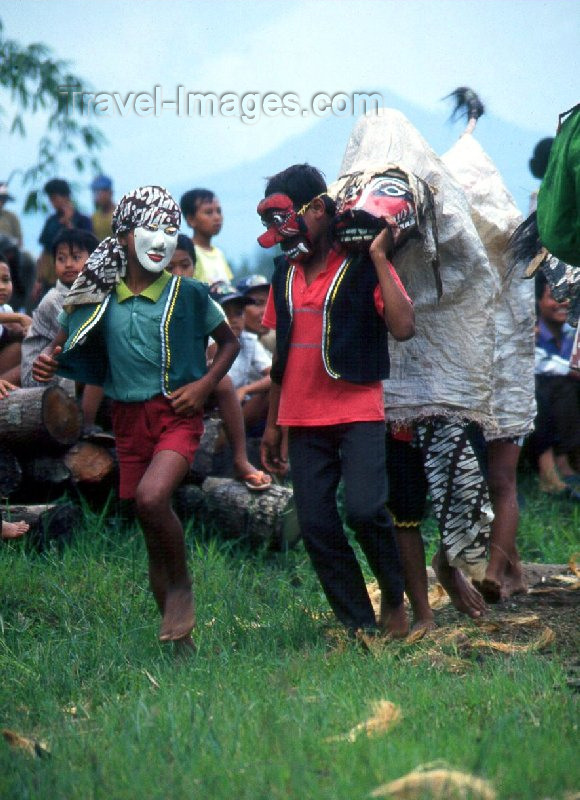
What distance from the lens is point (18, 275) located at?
33.7 feet

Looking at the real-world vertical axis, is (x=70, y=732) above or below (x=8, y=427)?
below

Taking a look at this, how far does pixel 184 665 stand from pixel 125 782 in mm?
1331

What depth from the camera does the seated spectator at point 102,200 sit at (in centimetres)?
1115

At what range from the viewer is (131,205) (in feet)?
17.1

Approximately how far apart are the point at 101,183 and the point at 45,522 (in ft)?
18.2

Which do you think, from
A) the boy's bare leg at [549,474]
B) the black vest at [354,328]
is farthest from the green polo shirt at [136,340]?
the boy's bare leg at [549,474]

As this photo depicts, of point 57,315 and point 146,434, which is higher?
point 57,315

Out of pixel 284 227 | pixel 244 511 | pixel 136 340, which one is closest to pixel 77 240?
pixel 244 511

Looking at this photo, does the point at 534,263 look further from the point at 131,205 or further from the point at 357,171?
the point at 131,205

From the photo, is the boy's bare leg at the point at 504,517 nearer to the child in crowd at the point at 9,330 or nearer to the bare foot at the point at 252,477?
the bare foot at the point at 252,477

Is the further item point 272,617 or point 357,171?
point 272,617

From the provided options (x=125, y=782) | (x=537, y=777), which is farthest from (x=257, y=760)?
(x=537, y=777)

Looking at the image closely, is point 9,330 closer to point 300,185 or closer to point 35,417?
point 35,417

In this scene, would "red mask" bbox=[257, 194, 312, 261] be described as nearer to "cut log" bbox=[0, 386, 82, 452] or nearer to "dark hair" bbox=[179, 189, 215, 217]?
"cut log" bbox=[0, 386, 82, 452]
